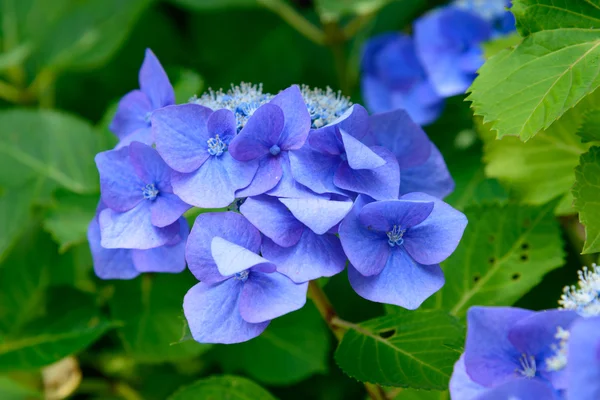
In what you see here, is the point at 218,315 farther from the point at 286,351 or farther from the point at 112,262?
the point at 286,351

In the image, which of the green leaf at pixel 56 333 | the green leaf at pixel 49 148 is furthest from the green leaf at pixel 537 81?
the green leaf at pixel 49 148

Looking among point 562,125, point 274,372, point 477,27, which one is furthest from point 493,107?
point 274,372

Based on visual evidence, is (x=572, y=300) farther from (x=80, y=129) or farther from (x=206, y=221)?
(x=80, y=129)

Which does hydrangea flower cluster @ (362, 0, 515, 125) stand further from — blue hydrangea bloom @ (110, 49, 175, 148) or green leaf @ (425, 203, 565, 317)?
blue hydrangea bloom @ (110, 49, 175, 148)

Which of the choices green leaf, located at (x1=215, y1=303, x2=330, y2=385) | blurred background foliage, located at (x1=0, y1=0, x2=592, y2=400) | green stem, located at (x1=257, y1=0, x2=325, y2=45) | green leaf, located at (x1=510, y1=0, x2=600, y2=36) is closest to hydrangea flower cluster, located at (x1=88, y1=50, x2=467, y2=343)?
blurred background foliage, located at (x1=0, y1=0, x2=592, y2=400)

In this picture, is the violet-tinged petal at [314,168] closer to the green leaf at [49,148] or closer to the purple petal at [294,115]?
the purple petal at [294,115]
